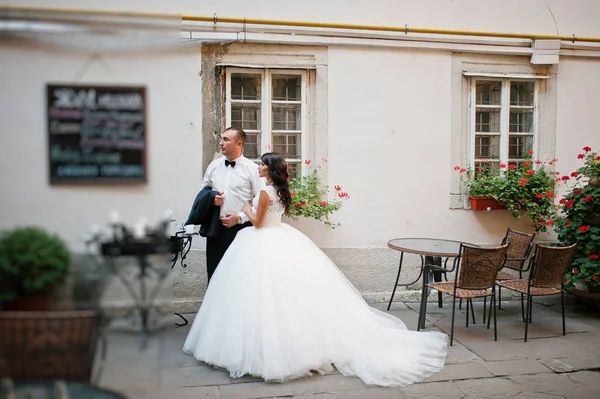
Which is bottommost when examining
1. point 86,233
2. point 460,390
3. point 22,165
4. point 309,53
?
point 460,390

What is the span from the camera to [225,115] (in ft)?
19.3

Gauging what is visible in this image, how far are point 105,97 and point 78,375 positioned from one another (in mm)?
833

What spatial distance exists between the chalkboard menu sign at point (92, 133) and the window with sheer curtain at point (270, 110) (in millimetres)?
4375

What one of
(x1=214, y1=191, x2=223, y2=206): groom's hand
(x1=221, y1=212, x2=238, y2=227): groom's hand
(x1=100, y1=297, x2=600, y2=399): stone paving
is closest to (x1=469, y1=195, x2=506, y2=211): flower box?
(x1=100, y1=297, x2=600, y2=399): stone paving

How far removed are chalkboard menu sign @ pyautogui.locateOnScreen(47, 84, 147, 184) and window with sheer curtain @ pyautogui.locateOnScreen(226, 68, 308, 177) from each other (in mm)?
4375

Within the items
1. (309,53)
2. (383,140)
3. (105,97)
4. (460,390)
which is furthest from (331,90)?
(105,97)

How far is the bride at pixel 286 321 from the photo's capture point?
386cm

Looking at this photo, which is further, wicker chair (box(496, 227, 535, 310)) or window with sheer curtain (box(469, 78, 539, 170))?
window with sheer curtain (box(469, 78, 539, 170))

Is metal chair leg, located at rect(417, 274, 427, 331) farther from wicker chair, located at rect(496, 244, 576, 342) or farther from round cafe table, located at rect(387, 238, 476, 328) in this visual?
wicker chair, located at rect(496, 244, 576, 342)

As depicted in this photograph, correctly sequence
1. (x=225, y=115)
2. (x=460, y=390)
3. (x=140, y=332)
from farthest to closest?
(x=225, y=115) < (x=460, y=390) < (x=140, y=332)

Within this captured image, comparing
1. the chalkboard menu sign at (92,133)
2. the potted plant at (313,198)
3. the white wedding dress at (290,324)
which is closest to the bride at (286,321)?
the white wedding dress at (290,324)

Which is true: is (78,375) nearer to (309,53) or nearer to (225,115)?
(225,115)

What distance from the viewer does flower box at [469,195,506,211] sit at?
6.22 meters

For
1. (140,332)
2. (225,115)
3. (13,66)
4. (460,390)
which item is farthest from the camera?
(225,115)
